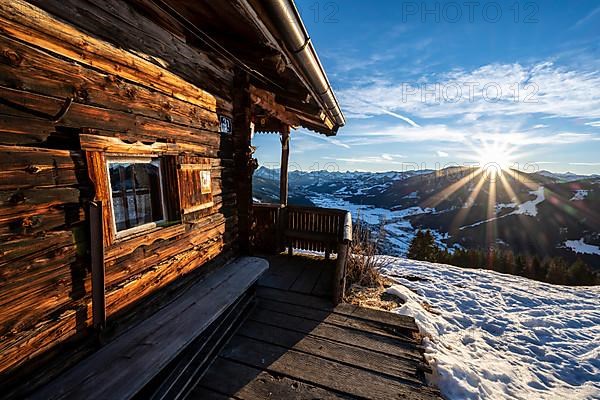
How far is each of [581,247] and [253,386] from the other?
11608cm

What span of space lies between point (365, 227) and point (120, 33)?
6.28 metres

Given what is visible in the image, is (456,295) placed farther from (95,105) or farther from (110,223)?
(95,105)

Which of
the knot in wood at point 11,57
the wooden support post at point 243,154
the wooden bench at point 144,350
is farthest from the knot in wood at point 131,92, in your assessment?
the wooden bench at point 144,350

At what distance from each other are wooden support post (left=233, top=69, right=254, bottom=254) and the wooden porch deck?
118cm

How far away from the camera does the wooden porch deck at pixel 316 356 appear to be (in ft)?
8.52

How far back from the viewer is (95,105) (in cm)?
215

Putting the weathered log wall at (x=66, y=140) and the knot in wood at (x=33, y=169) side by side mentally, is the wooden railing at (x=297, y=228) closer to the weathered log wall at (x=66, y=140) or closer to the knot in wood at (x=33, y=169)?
the weathered log wall at (x=66, y=140)

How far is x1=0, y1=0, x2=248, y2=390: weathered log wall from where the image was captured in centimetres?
169

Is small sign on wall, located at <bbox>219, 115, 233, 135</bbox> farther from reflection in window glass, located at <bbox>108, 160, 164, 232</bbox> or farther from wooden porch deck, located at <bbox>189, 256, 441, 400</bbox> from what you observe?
wooden porch deck, located at <bbox>189, 256, 441, 400</bbox>

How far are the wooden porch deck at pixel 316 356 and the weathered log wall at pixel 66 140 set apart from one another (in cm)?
126

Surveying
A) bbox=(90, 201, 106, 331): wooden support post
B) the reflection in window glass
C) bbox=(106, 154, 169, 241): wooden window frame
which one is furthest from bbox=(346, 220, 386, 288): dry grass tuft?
bbox=(90, 201, 106, 331): wooden support post

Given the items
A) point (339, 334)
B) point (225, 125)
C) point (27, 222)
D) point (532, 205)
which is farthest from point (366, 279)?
point (532, 205)

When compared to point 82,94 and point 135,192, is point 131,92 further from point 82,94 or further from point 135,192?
point 135,192

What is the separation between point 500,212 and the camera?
381 feet
